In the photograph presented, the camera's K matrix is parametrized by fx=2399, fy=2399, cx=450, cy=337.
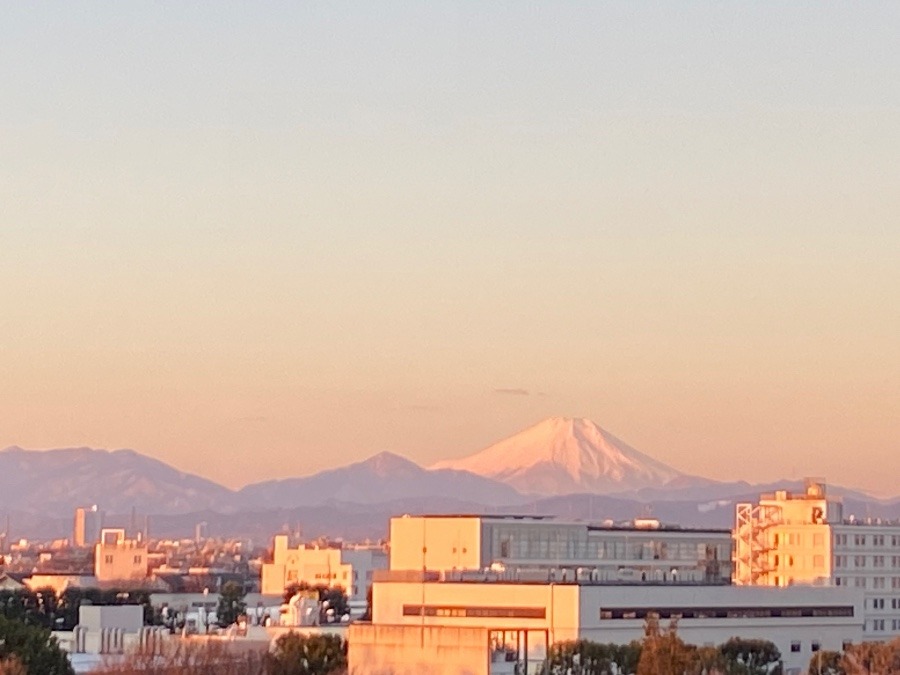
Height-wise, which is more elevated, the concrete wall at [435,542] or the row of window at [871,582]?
the concrete wall at [435,542]

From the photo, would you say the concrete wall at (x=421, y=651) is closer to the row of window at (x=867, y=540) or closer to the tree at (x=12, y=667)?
the tree at (x=12, y=667)

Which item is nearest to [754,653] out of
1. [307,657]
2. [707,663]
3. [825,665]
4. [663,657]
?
[825,665]

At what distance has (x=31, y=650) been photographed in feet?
189

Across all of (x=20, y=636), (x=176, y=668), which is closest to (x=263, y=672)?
(x=176, y=668)

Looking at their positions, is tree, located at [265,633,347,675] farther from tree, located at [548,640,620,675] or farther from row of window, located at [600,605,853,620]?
row of window, located at [600,605,853,620]

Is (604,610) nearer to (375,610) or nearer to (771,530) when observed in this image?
(375,610)

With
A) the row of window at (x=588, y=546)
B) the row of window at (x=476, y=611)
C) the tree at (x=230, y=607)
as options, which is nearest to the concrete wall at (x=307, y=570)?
the tree at (x=230, y=607)

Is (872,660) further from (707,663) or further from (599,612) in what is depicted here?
(599,612)

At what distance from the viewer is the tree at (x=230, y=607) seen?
4481 inches

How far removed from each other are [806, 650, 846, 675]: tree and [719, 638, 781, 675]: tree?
1.66m

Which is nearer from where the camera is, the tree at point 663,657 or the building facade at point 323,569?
the tree at point 663,657

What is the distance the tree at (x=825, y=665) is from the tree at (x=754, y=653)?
1655 millimetres

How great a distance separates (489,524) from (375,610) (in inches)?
1124

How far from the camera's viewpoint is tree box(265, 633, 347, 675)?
66.2m
